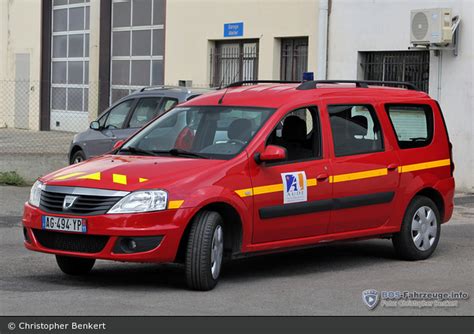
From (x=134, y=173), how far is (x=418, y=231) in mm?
3333

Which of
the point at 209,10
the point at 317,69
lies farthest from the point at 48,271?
the point at 209,10

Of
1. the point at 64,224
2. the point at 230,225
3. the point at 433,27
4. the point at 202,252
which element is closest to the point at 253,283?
the point at 230,225

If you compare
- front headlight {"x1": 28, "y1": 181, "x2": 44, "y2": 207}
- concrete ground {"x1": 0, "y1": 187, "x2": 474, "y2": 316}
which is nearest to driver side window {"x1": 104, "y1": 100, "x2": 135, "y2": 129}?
concrete ground {"x1": 0, "y1": 187, "x2": 474, "y2": 316}

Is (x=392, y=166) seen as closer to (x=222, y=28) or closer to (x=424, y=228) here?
(x=424, y=228)

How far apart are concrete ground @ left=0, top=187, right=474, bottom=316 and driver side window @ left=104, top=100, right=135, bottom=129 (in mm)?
4543

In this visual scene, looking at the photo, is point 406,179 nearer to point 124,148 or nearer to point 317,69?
point 124,148

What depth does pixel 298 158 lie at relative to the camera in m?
8.97

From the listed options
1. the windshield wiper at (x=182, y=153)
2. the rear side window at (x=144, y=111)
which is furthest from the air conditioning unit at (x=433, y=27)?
the windshield wiper at (x=182, y=153)

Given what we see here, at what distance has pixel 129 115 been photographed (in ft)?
50.3

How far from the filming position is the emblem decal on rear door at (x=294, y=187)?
8.67 m

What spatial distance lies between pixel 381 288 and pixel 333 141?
1.58 meters

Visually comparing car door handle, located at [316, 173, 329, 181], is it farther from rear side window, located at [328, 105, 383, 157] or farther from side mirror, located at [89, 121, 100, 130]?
side mirror, located at [89, 121, 100, 130]

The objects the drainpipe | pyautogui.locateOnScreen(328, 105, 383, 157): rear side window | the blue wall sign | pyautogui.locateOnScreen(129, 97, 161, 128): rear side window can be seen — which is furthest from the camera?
the blue wall sign

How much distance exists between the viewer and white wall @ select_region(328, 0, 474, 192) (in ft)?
53.3
